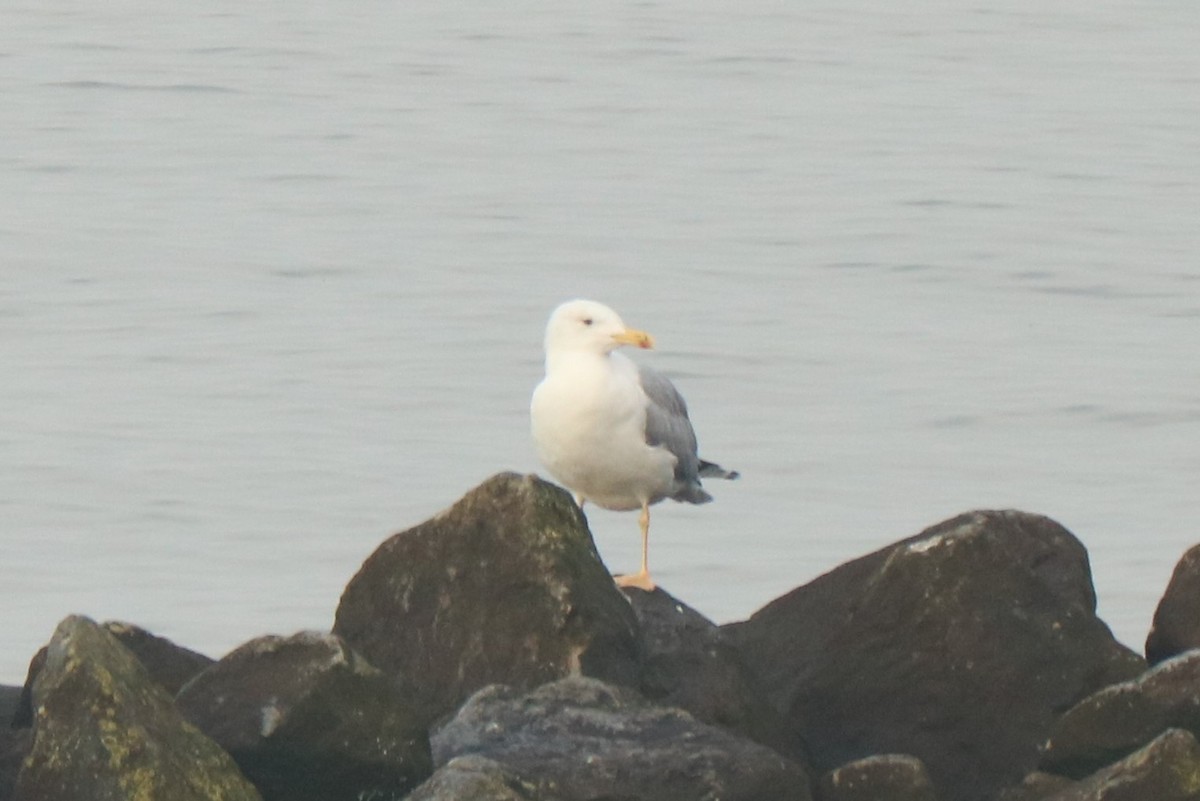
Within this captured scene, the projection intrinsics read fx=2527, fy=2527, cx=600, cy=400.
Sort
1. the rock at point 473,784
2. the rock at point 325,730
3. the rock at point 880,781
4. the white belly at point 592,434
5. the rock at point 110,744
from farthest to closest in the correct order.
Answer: the white belly at point 592,434
the rock at point 880,781
the rock at point 325,730
the rock at point 110,744
the rock at point 473,784

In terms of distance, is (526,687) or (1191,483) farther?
Answer: (1191,483)

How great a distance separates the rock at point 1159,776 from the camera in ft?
20.7

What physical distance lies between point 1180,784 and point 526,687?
5.84 feet

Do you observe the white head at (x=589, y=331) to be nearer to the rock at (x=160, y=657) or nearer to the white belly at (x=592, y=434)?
the white belly at (x=592, y=434)

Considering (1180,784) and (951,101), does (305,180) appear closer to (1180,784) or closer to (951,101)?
(951,101)

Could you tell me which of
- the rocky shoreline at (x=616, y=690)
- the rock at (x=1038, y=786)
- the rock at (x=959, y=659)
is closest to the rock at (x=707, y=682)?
the rocky shoreline at (x=616, y=690)

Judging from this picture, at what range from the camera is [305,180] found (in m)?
25.2

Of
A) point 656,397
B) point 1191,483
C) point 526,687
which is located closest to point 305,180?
point 1191,483

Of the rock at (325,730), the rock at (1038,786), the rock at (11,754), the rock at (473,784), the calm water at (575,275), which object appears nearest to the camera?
the rock at (473,784)

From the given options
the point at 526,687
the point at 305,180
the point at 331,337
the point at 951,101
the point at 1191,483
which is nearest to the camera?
the point at 526,687

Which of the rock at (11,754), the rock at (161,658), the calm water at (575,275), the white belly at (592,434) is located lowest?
the calm water at (575,275)

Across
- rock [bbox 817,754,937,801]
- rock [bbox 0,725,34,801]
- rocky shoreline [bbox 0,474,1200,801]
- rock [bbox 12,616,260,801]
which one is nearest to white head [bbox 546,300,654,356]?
rocky shoreline [bbox 0,474,1200,801]

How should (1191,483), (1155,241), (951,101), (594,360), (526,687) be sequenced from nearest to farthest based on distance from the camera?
(526,687), (594,360), (1191,483), (1155,241), (951,101)

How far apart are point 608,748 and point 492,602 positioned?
81 centimetres
